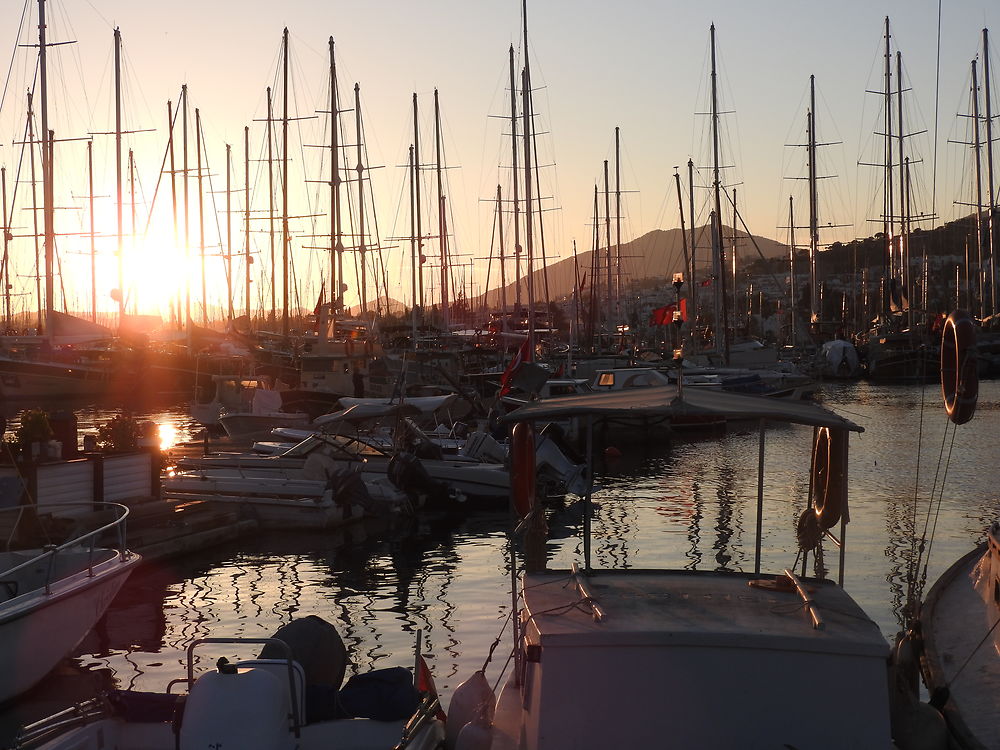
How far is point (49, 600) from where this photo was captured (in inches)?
484

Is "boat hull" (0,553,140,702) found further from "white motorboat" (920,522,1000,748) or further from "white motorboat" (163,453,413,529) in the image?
"white motorboat" (163,453,413,529)

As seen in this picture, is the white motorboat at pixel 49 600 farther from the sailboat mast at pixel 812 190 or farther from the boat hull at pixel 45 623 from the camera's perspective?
the sailboat mast at pixel 812 190

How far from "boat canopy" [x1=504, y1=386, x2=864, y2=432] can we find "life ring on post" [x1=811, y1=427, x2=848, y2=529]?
0.34 m

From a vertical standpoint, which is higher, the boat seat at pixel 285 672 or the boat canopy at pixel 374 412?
the boat canopy at pixel 374 412

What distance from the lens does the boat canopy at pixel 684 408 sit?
9195mm

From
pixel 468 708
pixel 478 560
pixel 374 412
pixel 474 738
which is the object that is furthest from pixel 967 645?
pixel 374 412

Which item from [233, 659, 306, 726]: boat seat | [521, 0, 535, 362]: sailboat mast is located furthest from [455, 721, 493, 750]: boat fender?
[521, 0, 535, 362]: sailboat mast

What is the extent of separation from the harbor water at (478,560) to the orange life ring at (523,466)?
164 centimetres

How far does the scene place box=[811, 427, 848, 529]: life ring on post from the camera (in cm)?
1009

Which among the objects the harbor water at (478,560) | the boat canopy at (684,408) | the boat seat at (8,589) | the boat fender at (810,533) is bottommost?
the harbor water at (478,560)

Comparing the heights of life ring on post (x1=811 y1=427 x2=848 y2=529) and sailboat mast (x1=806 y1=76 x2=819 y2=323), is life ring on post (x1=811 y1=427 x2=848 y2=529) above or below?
below

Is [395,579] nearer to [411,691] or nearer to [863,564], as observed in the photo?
[863,564]

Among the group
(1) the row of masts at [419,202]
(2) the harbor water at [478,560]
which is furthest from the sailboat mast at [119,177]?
(2) the harbor water at [478,560]

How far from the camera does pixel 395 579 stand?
1980 cm
